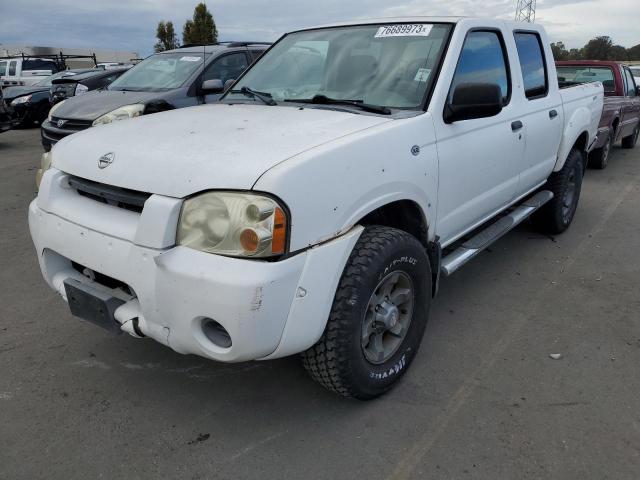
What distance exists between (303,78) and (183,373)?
6.34 feet

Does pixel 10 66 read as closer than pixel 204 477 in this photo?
No

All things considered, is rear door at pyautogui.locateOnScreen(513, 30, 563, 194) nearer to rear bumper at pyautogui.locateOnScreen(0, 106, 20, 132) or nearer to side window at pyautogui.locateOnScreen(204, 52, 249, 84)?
side window at pyautogui.locateOnScreen(204, 52, 249, 84)

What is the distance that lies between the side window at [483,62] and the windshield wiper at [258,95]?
3.57 ft

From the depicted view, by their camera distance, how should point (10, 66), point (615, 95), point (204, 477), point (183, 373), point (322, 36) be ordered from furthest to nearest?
point (10, 66) < point (615, 95) < point (322, 36) < point (183, 373) < point (204, 477)

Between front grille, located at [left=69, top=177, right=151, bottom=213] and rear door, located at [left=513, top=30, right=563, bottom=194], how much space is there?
2.84 meters

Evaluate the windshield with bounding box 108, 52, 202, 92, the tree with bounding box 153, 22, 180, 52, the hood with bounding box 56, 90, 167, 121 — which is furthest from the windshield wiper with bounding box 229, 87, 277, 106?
the tree with bounding box 153, 22, 180, 52

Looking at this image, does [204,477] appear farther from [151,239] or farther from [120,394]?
[151,239]

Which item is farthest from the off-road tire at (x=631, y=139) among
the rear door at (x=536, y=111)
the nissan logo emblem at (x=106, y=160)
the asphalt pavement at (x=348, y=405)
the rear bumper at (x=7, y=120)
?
the rear bumper at (x=7, y=120)

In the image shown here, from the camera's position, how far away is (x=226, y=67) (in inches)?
289

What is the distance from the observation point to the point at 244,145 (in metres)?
2.35

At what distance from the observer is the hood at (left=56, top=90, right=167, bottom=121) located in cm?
666

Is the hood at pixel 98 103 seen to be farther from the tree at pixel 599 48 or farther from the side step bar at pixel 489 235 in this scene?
the tree at pixel 599 48

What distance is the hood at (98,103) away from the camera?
6664 mm

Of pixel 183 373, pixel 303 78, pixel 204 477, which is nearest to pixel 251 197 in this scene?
pixel 204 477
